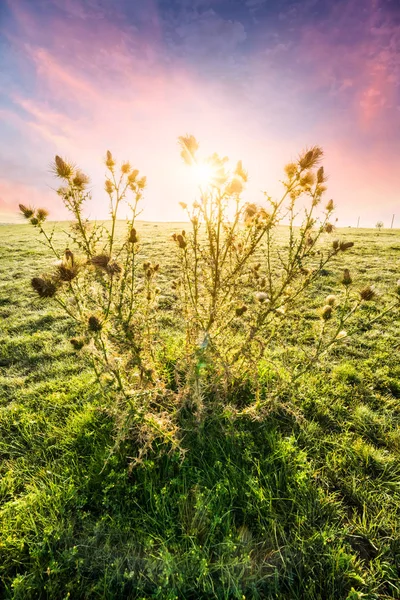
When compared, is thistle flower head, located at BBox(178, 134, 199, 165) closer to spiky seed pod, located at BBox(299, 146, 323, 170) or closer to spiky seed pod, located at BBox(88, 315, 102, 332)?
spiky seed pod, located at BBox(299, 146, 323, 170)

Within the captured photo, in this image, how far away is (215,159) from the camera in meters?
2.04

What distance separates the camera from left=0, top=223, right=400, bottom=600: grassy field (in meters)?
1.85

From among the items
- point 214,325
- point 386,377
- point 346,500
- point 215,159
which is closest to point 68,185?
point 215,159

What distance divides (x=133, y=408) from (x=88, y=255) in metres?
1.25

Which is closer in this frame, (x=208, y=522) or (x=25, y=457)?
(x=208, y=522)

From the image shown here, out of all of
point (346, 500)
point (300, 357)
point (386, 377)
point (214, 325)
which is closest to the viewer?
point (346, 500)

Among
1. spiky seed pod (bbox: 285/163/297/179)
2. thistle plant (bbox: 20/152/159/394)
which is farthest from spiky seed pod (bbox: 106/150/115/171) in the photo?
spiky seed pod (bbox: 285/163/297/179)

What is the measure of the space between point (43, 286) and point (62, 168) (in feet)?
3.08

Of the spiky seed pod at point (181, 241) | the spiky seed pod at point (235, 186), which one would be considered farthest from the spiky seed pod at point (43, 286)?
the spiky seed pod at point (235, 186)

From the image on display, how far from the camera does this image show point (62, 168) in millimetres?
2100

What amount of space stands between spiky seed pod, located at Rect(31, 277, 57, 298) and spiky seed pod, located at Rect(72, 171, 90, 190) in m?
0.81

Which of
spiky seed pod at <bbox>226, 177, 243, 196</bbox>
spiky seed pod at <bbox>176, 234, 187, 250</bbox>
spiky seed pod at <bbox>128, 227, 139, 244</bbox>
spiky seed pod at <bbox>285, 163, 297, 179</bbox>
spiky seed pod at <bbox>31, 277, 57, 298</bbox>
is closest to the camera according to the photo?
spiky seed pod at <bbox>31, 277, 57, 298</bbox>

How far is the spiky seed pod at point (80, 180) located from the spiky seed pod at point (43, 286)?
812 mm

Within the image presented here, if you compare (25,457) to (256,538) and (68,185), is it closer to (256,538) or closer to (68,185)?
(256,538)
